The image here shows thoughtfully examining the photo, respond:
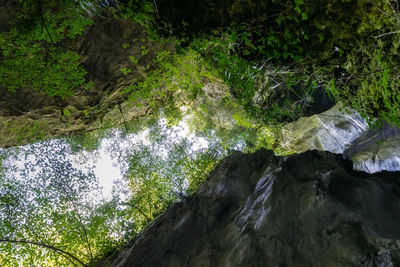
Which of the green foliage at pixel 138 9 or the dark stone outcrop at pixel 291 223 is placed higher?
the green foliage at pixel 138 9

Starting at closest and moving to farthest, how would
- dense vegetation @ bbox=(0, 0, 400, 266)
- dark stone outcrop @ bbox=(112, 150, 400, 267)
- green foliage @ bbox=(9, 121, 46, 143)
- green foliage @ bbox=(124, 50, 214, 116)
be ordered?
dark stone outcrop @ bbox=(112, 150, 400, 267) → dense vegetation @ bbox=(0, 0, 400, 266) → green foliage @ bbox=(124, 50, 214, 116) → green foliage @ bbox=(9, 121, 46, 143)

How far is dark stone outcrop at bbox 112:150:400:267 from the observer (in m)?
4.22

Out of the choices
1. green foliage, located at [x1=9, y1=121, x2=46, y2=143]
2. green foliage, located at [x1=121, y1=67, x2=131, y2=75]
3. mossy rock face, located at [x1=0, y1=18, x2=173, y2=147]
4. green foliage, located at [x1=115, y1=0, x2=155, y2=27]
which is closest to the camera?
green foliage, located at [x1=115, y1=0, x2=155, y2=27]

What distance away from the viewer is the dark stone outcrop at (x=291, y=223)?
13.8 feet

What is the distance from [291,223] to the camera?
5.22m

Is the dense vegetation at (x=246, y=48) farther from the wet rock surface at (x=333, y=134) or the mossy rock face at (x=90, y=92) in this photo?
the wet rock surface at (x=333, y=134)

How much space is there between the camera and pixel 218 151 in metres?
16.0

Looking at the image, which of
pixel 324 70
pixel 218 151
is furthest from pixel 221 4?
pixel 218 151

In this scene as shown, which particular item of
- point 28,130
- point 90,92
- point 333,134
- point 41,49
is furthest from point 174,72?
point 333,134

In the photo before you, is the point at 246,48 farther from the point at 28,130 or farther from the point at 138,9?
the point at 28,130

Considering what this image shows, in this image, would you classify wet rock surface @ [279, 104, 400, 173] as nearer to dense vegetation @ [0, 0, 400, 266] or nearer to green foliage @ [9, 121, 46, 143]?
dense vegetation @ [0, 0, 400, 266]

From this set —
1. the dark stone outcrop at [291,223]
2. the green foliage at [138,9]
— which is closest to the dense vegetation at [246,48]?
the green foliage at [138,9]

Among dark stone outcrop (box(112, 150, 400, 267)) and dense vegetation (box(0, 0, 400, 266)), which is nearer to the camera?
dark stone outcrop (box(112, 150, 400, 267))

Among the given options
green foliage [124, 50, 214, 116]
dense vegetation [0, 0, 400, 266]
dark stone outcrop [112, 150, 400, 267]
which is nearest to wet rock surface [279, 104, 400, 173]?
dense vegetation [0, 0, 400, 266]
